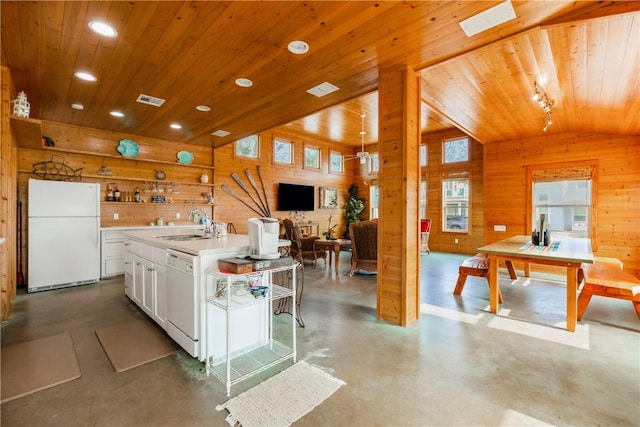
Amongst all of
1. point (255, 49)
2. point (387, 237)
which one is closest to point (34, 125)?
point (255, 49)

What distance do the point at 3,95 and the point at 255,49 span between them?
268 centimetres

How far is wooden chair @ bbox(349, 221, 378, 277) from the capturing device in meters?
5.06

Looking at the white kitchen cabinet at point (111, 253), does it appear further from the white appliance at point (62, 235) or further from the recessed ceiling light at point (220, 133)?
the recessed ceiling light at point (220, 133)

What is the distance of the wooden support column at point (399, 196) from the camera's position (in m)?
3.02

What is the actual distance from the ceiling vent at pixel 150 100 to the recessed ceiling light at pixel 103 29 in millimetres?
1367

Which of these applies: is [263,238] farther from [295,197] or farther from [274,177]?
[295,197]

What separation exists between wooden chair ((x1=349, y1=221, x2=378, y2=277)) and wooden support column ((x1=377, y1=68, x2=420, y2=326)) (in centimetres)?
182

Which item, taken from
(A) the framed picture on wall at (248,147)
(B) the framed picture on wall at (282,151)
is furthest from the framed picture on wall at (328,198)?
(A) the framed picture on wall at (248,147)

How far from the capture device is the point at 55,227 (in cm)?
440

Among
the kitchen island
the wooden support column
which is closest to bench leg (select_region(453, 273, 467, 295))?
the wooden support column

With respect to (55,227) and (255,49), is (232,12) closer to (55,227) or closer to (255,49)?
(255,49)

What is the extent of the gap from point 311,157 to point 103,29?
7.04 metres

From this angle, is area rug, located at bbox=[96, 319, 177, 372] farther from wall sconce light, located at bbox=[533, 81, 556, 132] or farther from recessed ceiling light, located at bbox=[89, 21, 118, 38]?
wall sconce light, located at bbox=[533, 81, 556, 132]

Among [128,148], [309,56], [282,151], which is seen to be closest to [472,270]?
[309,56]
